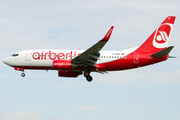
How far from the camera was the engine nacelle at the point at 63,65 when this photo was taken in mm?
43881

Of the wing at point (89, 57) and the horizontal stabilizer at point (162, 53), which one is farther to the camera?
the horizontal stabilizer at point (162, 53)

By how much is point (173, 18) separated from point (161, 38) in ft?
11.2

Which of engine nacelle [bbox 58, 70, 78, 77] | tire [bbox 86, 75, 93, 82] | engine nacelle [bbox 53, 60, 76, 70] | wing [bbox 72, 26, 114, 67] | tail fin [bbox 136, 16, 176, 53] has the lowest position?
tire [bbox 86, 75, 93, 82]

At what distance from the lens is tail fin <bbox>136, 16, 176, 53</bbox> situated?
46656 millimetres

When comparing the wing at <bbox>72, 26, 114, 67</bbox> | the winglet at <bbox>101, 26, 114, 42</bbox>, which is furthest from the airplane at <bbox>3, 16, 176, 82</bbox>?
the winglet at <bbox>101, 26, 114, 42</bbox>

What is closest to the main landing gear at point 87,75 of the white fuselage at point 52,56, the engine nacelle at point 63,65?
the white fuselage at point 52,56

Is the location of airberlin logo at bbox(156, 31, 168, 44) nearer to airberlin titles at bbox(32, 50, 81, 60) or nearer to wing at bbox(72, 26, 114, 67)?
wing at bbox(72, 26, 114, 67)

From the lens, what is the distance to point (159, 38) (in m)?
47.2

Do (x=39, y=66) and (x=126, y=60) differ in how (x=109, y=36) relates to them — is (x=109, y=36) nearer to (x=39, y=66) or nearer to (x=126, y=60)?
(x=126, y=60)

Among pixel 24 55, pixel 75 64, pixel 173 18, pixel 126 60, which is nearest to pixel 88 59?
pixel 75 64

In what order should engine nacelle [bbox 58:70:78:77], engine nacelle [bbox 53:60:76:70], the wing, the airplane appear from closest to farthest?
the wing, engine nacelle [bbox 53:60:76:70], the airplane, engine nacelle [bbox 58:70:78:77]

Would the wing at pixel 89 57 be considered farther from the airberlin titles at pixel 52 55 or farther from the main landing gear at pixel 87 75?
the airberlin titles at pixel 52 55

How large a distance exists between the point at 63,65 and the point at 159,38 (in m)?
13.9

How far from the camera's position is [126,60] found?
4519cm
